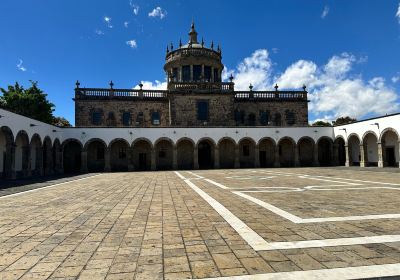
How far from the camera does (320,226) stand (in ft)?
17.2

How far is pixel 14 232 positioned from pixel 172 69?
1235 inches

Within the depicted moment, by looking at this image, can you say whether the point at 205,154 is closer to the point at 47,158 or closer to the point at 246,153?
the point at 246,153

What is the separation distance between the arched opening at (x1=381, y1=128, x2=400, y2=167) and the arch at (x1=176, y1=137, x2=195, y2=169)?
17.1 metres

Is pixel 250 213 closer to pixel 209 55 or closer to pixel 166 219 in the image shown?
pixel 166 219

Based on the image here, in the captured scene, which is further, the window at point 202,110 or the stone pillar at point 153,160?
the window at point 202,110

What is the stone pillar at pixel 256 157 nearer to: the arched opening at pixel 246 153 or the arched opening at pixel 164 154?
the arched opening at pixel 246 153

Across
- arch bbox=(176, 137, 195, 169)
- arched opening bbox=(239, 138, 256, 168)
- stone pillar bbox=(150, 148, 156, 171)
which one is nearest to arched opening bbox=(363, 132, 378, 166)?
arched opening bbox=(239, 138, 256, 168)

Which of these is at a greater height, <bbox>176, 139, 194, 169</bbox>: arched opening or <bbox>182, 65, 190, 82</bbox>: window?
<bbox>182, 65, 190, 82</bbox>: window

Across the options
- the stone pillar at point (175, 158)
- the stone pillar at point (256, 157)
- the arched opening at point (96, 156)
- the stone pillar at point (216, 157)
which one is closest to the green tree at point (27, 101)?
the arched opening at point (96, 156)

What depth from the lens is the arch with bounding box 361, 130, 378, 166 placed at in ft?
85.9

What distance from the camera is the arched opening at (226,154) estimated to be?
96.8ft

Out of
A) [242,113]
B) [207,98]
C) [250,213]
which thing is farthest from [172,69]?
[250,213]

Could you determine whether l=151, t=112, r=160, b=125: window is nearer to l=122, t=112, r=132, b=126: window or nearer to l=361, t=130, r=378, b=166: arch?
l=122, t=112, r=132, b=126: window

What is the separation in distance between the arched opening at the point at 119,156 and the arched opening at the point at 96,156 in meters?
0.86
